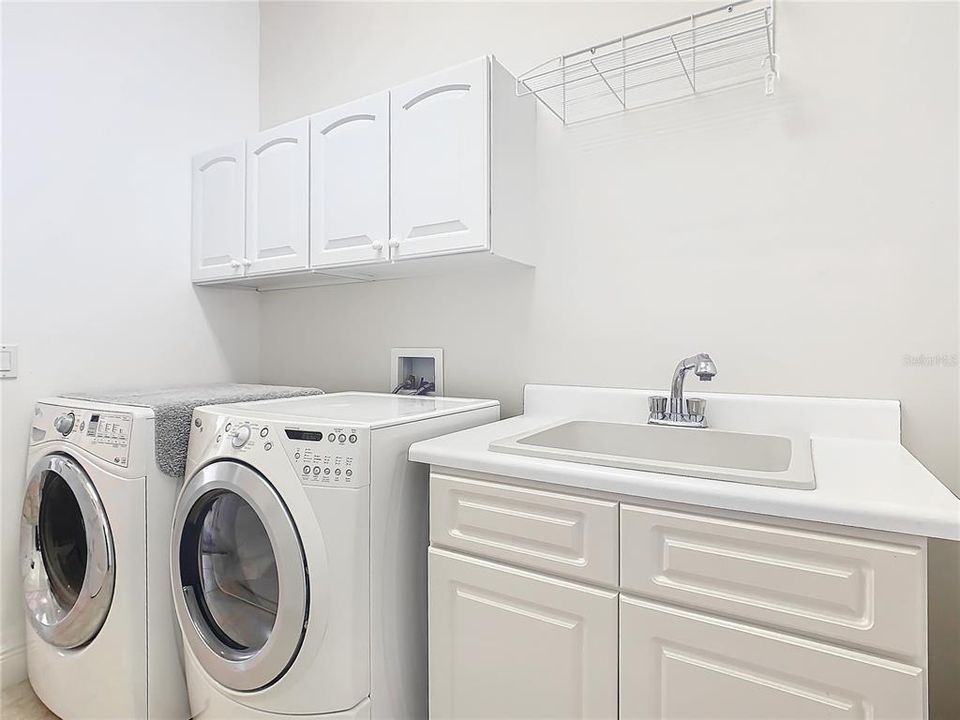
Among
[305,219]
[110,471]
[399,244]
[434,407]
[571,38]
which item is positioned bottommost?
[110,471]

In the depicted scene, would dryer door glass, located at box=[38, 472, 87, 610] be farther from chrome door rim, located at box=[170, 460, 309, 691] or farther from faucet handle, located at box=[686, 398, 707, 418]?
faucet handle, located at box=[686, 398, 707, 418]

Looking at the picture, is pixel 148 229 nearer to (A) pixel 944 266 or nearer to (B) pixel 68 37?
(B) pixel 68 37

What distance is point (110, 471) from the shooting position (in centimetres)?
156

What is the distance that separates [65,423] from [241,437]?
2.32 feet

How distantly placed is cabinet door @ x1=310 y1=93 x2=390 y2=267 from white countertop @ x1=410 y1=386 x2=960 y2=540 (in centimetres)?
76

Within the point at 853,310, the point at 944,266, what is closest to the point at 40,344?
the point at 853,310

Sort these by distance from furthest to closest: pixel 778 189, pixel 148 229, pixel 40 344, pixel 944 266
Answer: pixel 148 229 → pixel 40 344 → pixel 778 189 → pixel 944 266

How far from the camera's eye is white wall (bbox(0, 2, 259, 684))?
1.87 metres

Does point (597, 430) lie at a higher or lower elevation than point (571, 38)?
lower

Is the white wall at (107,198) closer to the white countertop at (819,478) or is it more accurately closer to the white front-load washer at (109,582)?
the white front-load washer at (109,582)

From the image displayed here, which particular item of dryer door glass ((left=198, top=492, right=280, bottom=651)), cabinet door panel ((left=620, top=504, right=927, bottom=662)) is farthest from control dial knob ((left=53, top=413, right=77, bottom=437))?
cabinet door panel ((left=620, top=504, right=927, bottom=662))

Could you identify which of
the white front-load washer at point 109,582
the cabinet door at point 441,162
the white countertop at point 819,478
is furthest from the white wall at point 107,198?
the white countertop at point 819,478

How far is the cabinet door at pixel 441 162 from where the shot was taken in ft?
5.32

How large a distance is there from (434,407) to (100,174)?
1.55 metres
